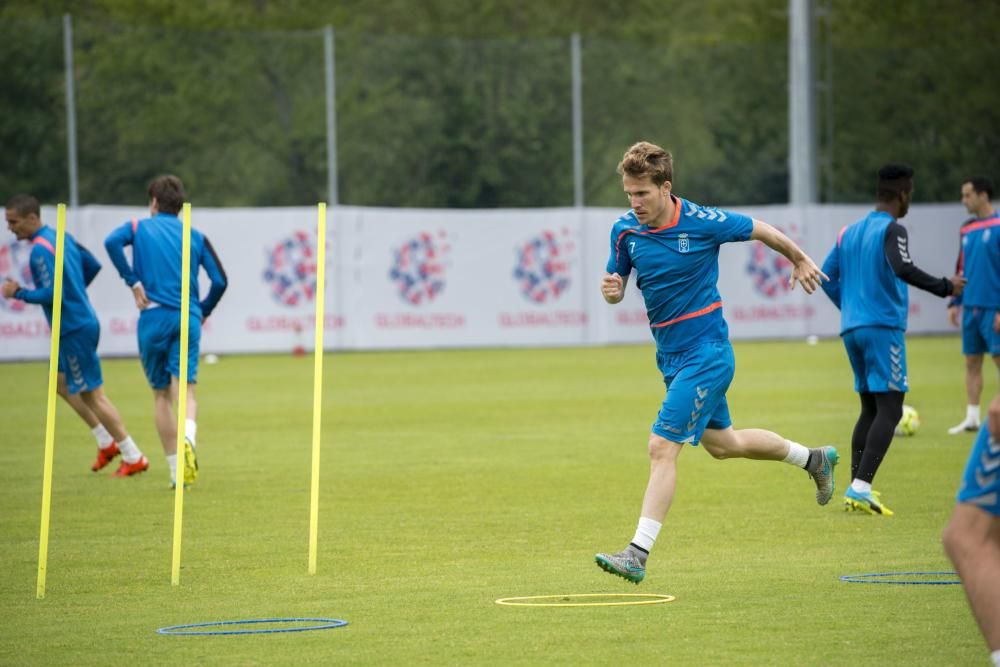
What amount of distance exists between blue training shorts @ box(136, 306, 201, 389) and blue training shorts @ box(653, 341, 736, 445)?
16.8ft

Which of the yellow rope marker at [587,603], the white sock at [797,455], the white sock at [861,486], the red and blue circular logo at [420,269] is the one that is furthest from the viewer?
the red and blue circular logo at [420,269]

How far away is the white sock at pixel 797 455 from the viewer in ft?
30.9

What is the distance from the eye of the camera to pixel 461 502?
1186cm

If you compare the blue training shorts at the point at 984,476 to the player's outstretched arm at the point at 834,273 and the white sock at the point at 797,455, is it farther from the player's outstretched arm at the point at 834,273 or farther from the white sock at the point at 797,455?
the player's outstretched arm at the point at 834,273

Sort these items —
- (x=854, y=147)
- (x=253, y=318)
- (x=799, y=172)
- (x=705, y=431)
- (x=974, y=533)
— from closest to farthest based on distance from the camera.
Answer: (x=974, y=533) → (x=705, y=431) → (x=253, y=318) → (x=799, y=172) → (x=854, y=147)

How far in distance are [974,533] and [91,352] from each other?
30.3 ft

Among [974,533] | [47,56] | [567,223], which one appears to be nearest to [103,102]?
[47,56]

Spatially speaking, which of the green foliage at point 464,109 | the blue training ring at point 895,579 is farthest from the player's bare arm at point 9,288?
→ the green foliage at point 464,109

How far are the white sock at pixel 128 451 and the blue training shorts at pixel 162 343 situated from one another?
41.8 inches

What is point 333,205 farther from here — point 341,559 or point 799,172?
point 341,559

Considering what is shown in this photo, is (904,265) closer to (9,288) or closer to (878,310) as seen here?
(878,310)

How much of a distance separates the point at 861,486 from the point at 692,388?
9.44 ft

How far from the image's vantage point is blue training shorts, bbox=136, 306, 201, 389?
41.5 feet

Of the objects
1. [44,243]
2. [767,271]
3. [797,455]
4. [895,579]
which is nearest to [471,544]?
[797,455]
